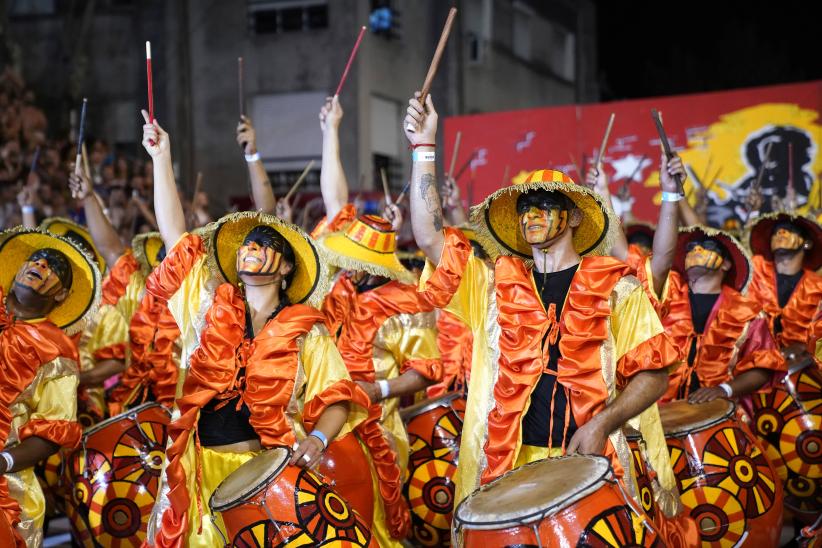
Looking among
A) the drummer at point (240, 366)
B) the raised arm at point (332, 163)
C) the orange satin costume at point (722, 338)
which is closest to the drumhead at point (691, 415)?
the orange satin costume at point (722, 338)

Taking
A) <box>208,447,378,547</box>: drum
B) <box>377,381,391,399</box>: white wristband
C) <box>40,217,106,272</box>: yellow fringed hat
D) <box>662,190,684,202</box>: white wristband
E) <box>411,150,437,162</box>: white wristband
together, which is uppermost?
<box>411,150,437,162</box>: white wristband

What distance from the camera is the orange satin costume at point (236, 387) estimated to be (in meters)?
4.08

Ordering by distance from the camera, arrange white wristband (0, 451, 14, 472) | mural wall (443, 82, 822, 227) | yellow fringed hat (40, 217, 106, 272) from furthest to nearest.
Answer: mural wall (443, 82, 822, 227), yellow fringed hat (40, 217, 106, 272), white wristband (0, 451, 14, 472)

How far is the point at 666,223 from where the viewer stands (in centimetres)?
460

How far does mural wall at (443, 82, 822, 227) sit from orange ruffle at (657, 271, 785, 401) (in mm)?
4385

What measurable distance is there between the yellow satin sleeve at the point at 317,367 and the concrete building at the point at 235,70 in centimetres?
1318

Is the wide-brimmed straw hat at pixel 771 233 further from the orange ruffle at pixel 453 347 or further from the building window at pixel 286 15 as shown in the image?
the building window at pixel 286 15

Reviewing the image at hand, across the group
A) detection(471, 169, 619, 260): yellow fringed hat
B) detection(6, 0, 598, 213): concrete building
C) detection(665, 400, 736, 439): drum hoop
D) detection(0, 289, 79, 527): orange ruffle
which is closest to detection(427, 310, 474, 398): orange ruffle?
detection(665, 400, 736, 439): drum hoop

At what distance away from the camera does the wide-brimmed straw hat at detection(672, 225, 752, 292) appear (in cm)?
573

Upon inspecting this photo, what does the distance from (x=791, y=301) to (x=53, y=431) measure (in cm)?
449

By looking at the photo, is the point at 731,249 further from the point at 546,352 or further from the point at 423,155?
the point at 423,155

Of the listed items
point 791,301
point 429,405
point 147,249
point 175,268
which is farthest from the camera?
point 791,301

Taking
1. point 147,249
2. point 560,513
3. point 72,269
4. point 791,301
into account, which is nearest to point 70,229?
point 147,249

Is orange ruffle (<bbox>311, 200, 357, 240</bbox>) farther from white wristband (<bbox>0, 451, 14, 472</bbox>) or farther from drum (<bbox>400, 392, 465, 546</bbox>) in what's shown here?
white wristband (<bbox>0, 451, 14, 472</bbox>)
